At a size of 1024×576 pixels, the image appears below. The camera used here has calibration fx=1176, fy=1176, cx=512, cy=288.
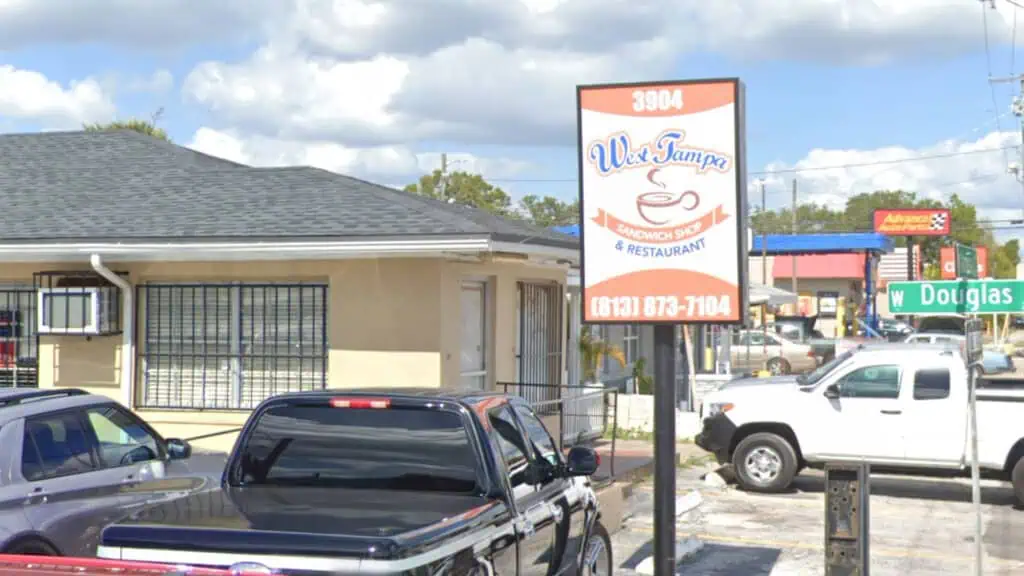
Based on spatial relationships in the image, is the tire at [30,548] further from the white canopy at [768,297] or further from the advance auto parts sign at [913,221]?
the advance auto parts sign at [913,221]

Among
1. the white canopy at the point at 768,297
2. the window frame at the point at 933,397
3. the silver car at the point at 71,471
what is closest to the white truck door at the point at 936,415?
the window frame at the point at 933,397

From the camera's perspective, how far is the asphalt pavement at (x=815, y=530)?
1077cm

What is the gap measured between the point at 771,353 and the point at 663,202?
3138cm

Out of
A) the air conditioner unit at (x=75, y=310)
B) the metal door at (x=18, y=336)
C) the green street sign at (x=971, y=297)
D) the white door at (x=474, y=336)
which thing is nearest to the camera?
the green street sign at (x=971, y=297)

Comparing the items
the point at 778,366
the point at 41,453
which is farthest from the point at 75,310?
the point at 778,366

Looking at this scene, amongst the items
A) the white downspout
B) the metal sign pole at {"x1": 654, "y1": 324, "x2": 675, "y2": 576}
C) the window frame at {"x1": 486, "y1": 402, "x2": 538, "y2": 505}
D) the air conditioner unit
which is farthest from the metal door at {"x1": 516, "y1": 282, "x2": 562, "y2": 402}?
the window frame at {"x1": 486, "y1": 402, "x2": 538, "y2": 505}

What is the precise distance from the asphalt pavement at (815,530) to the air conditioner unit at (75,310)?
244 inches

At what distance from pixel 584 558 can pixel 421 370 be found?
5.13 m

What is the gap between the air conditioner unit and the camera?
1306 cm

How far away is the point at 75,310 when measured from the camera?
13141 mm

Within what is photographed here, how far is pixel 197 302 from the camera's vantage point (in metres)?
13.3

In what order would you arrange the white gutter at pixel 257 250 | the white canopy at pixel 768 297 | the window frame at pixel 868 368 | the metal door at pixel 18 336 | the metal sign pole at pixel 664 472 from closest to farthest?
the metal sign pole at pixel 664 472, the white gutter at pixel 257 250, the metal door at pixel 18 336, the window frame at pixel 868 368, the white canopy at pixel 768 297

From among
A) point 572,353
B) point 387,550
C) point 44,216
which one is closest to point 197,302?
point 44,216

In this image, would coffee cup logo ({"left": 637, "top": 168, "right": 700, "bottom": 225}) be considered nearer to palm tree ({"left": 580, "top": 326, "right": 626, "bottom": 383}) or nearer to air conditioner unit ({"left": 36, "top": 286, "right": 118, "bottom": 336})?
air conditioner unit ({"left": 36, "top": 286, "right": 118, "bottom": 336})
